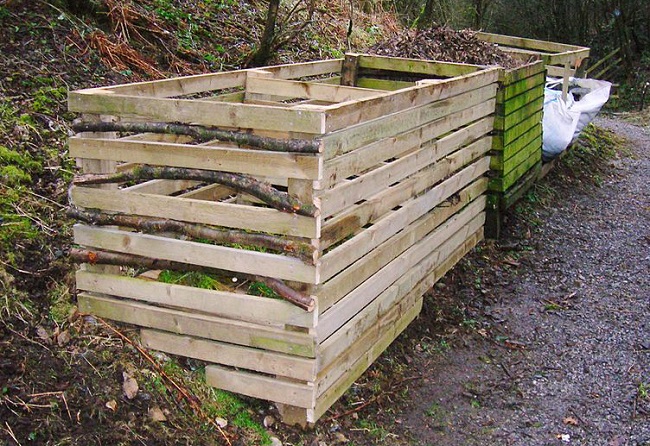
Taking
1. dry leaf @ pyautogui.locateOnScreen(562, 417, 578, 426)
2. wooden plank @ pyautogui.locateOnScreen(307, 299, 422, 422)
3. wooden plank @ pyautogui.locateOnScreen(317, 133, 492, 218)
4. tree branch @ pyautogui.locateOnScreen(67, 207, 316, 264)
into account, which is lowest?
dry leaf @ pyautogui.locateOnScreen(562, 417, 578, 426)

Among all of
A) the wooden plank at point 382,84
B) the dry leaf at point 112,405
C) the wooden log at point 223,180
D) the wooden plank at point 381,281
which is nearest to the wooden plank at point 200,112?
the wooden log at point 223,180

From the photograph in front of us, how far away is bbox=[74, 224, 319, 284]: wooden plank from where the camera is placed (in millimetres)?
3781

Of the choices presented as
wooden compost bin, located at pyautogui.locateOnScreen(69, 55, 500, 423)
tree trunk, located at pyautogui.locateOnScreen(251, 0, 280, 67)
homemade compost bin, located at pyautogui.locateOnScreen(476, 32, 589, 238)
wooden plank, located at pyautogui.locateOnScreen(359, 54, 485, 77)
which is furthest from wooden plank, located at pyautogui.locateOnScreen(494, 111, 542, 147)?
tree trunk, located at pyautogui.locateOnScreen(251, 0, 280, 67)

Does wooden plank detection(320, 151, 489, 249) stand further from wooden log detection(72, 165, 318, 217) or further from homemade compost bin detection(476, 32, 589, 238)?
homemade compost bin detection(476, 32, 589, 238)

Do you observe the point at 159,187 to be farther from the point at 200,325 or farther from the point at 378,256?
the point at 378,256

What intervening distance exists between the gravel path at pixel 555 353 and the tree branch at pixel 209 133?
2021 millimetres

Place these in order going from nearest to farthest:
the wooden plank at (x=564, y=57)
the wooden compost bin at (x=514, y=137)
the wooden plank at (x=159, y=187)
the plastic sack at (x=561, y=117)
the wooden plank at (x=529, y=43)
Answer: the wooden plank at (x=159, y=187) → the wooden compost bin at (x=514, y=137) → the wooden plank at (x=564, y=57) → the plastic sack at (x=561, y=117) → the wooden plank at (x=529, y=43)

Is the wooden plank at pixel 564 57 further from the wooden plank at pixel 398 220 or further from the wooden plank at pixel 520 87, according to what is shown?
the wooden plank at pixel 398 220

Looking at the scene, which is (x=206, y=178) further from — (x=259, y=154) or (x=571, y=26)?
(x=571, y=26)

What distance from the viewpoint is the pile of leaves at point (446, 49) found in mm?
7730

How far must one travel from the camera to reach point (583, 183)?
9.78 metres

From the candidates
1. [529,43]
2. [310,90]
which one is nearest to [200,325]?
[310,90]

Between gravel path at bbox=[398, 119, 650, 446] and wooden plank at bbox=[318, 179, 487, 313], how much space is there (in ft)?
3.00

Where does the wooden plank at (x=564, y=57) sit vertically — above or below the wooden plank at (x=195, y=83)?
above
